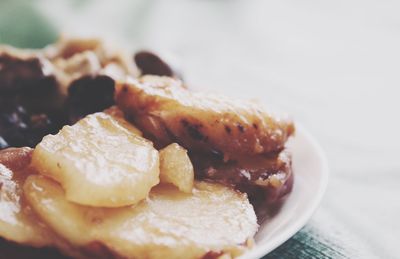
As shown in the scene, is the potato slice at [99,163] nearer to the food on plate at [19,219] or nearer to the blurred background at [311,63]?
the food on plate at [19,219]

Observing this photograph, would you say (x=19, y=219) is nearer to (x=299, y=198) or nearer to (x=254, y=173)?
(x=254, y=173)

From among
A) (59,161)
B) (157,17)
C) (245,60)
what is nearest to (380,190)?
(59,161)

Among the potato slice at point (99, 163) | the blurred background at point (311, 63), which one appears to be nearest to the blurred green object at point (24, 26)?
the blurred background at point (311, 63)

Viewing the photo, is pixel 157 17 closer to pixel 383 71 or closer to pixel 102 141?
pixel 383 71

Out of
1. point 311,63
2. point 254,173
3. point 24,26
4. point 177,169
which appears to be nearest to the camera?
point 177,169

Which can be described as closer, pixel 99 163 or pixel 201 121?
pixel 99 163

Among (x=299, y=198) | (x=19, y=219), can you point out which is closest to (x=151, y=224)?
(x=19, y=219)

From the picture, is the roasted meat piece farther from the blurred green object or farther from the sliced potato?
the blurred green object
